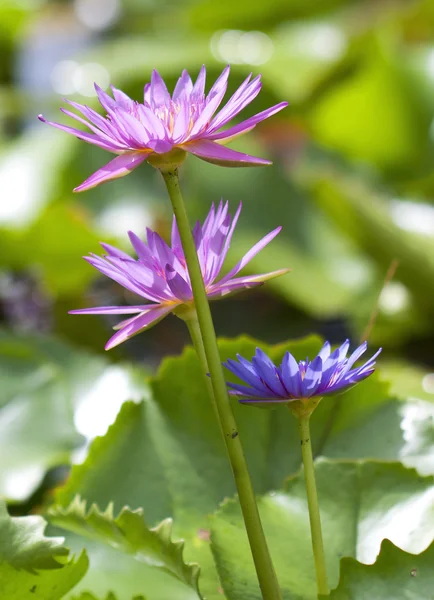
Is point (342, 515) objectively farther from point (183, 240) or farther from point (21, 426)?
point (21, 426)

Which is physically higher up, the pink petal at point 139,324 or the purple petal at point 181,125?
the purple petal at point 181,125

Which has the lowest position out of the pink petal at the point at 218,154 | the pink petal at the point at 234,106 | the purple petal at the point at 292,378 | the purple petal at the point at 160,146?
the purple petal at the point at 292,378

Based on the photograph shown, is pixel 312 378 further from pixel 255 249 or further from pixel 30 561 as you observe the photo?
pixel 30 561

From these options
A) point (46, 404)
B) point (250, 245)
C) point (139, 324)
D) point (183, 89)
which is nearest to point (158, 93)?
point (183, 89)

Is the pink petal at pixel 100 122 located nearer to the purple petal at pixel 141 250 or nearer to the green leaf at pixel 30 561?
the purple petal at pixel 141 250

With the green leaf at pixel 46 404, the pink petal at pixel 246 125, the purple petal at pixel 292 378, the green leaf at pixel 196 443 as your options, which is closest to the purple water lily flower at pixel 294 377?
the purple petal at pixel 292 378
